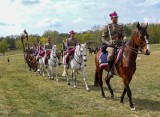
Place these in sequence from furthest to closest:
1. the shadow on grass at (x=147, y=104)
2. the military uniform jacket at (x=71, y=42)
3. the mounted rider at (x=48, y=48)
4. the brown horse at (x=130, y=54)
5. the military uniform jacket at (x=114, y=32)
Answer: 1. the mounted rider at (x=48, y=48)
2. the military uniform jacket at (x=71, y=42)
3. the military uniform jacket at (x=114, y=32)
4. the shadow on grass at (x=147, y=104)
5. the brown horse at (x=130, y=54)

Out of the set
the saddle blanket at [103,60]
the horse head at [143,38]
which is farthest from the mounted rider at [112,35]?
the horse head at [143,38]

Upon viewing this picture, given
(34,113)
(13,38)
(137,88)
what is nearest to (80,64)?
(137,88)

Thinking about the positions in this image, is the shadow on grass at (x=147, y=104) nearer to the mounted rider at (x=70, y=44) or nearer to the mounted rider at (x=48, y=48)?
the mounted rider at (x=70, y=44)

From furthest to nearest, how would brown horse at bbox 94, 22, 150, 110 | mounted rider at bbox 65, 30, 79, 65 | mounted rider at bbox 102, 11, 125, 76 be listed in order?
mounted rider at bbox 65, 30, 79, 65
mounted rider at bbox 102, 11, 125, 76
brown horse at bbox 94, 22, 150, 110

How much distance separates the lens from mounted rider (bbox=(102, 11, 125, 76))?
39.8ft

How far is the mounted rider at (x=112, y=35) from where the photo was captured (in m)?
12.1

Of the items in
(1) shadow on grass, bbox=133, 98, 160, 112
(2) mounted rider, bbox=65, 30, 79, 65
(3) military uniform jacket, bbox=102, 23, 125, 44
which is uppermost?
(3) military uniform jacket, bbox=102, 23, 125, 44

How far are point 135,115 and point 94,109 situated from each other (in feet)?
5.91

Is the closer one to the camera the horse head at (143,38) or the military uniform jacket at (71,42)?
the horse head at (143,38)

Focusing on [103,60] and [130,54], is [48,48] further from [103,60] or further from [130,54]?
[130,54]

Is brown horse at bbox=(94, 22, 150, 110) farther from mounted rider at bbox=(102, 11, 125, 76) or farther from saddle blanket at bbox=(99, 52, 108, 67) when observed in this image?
saddle blanket at bbox=(99, 52, 108, 67)

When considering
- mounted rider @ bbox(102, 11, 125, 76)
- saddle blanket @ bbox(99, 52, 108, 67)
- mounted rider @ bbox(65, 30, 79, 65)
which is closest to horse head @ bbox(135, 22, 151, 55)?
mounted rider @ bbox(102, 11, 125, 76)

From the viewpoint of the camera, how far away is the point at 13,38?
15762cm

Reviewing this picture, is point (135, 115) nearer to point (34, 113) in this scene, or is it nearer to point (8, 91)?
point (34, 113)
